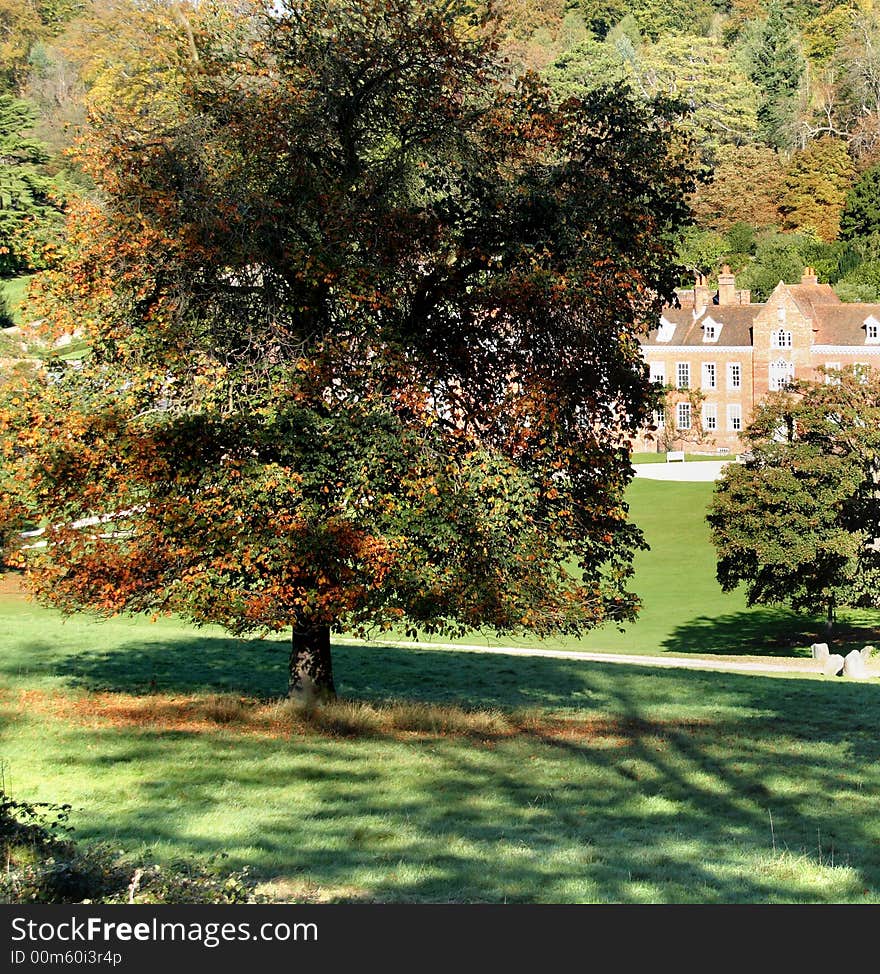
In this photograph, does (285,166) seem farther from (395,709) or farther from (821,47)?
(821,47)

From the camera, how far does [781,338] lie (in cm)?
8594

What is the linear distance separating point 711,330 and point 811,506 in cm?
5196

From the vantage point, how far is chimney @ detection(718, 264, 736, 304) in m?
89.6

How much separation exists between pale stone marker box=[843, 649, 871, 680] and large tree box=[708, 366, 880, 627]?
7.80 metres

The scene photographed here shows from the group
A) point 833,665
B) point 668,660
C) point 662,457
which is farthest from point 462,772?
point 662,457

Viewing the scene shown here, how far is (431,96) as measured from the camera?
53.9 ft

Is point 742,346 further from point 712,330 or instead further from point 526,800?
point 526,800

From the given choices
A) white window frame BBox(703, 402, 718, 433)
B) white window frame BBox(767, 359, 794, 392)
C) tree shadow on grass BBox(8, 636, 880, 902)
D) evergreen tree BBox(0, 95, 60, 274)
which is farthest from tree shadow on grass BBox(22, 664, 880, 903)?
white window frame BBox(703, 402, 718, 433)

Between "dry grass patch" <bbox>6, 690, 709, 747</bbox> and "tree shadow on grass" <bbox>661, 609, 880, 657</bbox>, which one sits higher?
"dry grass patch" <bbox>6, 690, 709, 747</bbox>

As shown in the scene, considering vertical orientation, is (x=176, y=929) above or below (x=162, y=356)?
below

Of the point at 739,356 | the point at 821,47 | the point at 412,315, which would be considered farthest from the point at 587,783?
the point at 821,47

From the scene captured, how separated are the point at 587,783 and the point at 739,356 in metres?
77.2

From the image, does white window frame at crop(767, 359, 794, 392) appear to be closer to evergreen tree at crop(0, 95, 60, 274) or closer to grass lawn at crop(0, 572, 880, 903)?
evergreen tree at crop(0, 95, 60, 274)

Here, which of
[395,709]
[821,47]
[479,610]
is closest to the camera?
[479,610]
